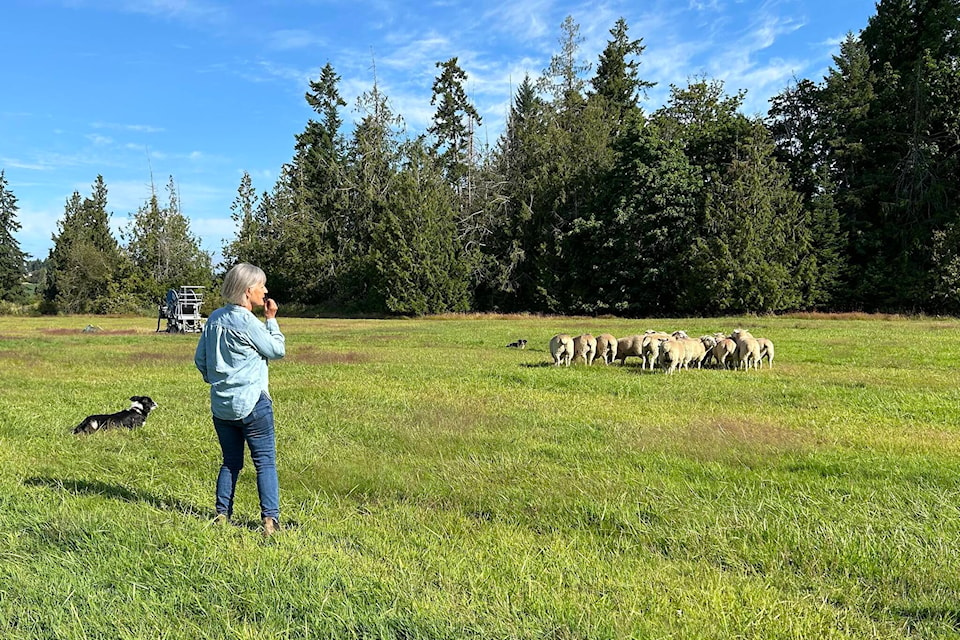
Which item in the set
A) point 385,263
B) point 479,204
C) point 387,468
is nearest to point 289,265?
point 385,263

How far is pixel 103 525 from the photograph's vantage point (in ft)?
15.5

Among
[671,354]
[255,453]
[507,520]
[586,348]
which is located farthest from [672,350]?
[255,453]

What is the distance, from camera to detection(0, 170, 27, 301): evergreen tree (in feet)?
233

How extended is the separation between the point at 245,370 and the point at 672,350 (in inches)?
439

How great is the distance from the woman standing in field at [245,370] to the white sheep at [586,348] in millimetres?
11669

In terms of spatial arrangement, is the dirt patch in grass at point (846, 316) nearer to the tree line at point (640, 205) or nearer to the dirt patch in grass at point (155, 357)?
the tree line at point (640, 205)

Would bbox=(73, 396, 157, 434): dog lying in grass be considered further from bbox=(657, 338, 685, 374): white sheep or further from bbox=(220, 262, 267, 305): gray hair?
bbox=(657, 338, 685, 374): white sheep

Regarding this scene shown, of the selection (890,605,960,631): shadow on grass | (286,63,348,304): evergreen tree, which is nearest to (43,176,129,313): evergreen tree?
(286,63,348,304): evergreen tree

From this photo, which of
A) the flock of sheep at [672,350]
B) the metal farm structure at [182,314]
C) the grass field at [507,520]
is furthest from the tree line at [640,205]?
the grass field at [507,520]

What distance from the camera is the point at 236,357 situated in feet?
15.4

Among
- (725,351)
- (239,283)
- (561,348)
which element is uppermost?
(239,283)

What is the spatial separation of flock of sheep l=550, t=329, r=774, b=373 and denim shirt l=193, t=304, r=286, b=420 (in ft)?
36.2

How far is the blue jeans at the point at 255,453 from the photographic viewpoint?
4.77 meters

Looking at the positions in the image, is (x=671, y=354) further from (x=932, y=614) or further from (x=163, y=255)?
(x=163, y=255)
